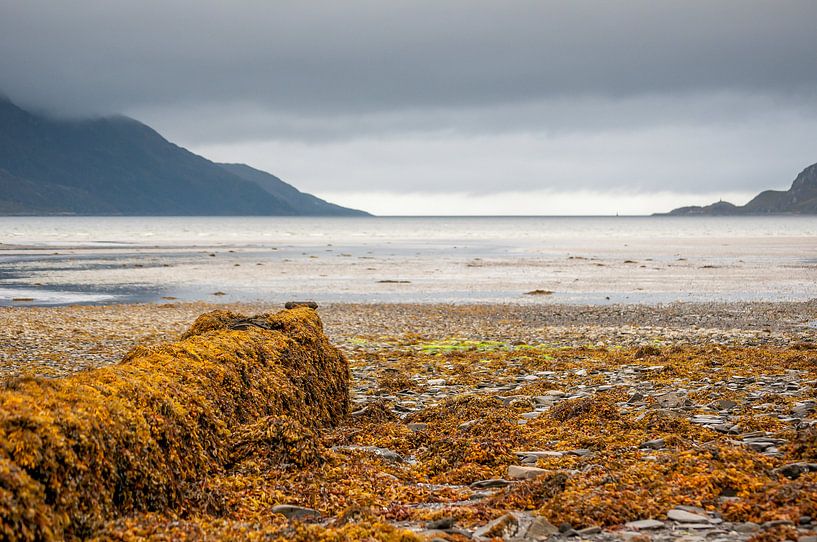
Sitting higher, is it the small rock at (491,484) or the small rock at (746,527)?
the small rock at (746,527)

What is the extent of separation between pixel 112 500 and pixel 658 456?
5503 mm

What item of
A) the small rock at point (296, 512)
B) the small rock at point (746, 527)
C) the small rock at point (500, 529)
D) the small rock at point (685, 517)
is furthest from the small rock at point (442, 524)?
the small rock at point (746, 527)

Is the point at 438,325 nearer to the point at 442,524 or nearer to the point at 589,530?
the point at 442,524

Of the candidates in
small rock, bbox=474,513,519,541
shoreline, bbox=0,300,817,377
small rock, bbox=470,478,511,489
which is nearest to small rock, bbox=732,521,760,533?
small rock, bbox=474,513,519,541

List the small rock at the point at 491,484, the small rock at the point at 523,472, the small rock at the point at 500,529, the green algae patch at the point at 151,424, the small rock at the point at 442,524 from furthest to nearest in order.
→ the small rock at the point at 523,472, the small rock at the point at 491,484, the small rock at the point at 442,524, the small rock at the point at 500,529, the green algae patch at the point at 151,424

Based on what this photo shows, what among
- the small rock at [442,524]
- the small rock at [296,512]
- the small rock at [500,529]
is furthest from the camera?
the small rock at [296,512]

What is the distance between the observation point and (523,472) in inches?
305

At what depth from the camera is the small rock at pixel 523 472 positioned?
25.1ft

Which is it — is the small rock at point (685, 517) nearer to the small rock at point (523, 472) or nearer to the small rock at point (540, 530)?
the small rock at point (540, 530)

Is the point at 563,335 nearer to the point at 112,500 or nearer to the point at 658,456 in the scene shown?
the point at 658,456

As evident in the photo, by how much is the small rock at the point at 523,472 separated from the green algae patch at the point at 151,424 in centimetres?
210

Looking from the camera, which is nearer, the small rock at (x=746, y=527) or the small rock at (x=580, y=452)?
the small rock at (x=746, y=527)

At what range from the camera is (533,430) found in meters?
9.80

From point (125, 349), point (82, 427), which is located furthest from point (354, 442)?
point (125, 349)
